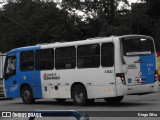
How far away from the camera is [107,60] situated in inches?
737

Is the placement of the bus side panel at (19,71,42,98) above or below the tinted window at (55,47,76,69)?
below

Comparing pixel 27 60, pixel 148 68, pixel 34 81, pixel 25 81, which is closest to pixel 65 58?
pixel 34 81

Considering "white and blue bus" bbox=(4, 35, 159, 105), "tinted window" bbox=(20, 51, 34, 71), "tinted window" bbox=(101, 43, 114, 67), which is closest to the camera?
"white and blue bus" bbox=(4, 35, 159, 105)

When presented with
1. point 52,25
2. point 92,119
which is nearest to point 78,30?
point 52,25

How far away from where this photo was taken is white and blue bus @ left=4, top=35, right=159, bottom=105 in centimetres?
1848

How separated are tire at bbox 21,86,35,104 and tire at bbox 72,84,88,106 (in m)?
3.29

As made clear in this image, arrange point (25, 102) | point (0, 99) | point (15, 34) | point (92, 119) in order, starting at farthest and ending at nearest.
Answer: point (15, 34) < point (0, 99) < point (25, 102) < point (92, 119)

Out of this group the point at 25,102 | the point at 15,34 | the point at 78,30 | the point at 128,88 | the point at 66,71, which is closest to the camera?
the point at 128,88

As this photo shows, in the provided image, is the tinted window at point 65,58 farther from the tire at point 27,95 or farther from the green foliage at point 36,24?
the green foliage at point 36,24

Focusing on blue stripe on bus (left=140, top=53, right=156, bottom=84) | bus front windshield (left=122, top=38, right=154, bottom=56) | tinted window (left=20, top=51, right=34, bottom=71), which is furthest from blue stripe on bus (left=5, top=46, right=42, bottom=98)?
blue stripe on bus (left=140, top=53, right=156, bottom=84)

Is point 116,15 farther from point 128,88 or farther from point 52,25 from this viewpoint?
point 128,88

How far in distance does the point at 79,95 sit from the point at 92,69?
4.29 ft

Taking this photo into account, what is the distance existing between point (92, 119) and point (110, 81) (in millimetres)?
4357

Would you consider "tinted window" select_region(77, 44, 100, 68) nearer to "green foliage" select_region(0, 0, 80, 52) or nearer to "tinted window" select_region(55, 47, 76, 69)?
"tinted window" select_region(55, 47, 76, 69)
